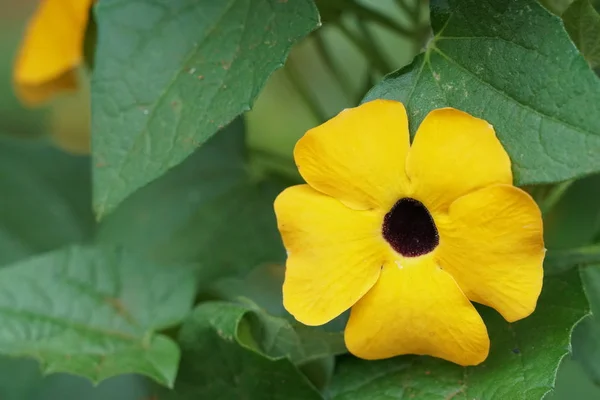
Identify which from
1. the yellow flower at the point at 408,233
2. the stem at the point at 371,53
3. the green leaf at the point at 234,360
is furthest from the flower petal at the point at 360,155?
the stem at the point at 371,53

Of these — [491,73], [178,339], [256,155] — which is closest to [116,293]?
[178,339]

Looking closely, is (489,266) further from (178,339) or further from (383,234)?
(178,339)

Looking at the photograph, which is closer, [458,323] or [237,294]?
[458,323]

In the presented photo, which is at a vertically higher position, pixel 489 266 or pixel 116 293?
pixel 489 266

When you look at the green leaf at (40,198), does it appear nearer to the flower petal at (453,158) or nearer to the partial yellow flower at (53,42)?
the partial yellow flower at (53,42)

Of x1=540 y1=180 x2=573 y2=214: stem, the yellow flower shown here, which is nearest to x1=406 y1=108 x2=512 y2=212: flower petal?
the yellow flower

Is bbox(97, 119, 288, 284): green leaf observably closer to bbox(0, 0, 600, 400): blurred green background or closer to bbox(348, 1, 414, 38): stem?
bbox(0, 0, 600, 400): blurred green background

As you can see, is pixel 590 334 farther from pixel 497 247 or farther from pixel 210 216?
pixel 210 216
